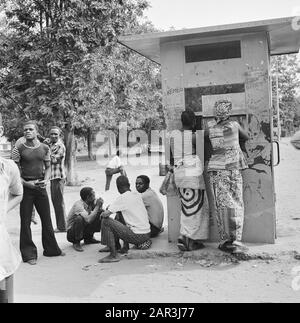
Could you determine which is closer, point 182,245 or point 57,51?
point 182,245

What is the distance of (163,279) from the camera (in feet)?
14.9

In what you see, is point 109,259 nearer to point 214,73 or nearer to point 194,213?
point 194,213

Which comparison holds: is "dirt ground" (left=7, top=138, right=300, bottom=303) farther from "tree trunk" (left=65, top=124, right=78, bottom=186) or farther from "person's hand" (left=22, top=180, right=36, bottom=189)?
"tree trunk" (left=65, top=124, right=78, bottom=186)

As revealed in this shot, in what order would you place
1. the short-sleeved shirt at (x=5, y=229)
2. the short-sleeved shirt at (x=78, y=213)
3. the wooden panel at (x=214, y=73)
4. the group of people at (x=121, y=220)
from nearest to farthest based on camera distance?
the short-sleeved shirt at (x=5, y=229), the group of people at (x=121, y=220), the wooden panel at (x=214, y=73), the short-sleeved shirt at (x=78, y=213)

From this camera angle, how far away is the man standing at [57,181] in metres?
7.34

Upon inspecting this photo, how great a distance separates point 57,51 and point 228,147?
8.55 metres

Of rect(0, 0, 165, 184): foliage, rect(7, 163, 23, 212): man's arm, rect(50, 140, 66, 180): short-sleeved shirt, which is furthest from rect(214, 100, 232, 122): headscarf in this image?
rect(0, 0, 165, 184): foliage

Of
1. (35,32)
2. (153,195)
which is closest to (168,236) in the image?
(153,195)

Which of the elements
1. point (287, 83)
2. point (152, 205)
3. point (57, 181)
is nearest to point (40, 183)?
point (152, 205)

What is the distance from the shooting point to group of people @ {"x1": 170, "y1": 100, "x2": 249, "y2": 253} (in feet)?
16.4

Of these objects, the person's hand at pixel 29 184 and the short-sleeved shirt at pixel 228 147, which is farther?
the person's hand at pixel 29 184

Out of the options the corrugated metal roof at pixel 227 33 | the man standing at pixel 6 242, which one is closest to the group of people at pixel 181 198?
the corrugated metal roof at pixel 227 33

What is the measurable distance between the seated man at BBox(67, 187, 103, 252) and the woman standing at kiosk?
1.83 metres

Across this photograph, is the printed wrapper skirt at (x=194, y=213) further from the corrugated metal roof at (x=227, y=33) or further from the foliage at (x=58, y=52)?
the foliage at (x=58, y=52)
